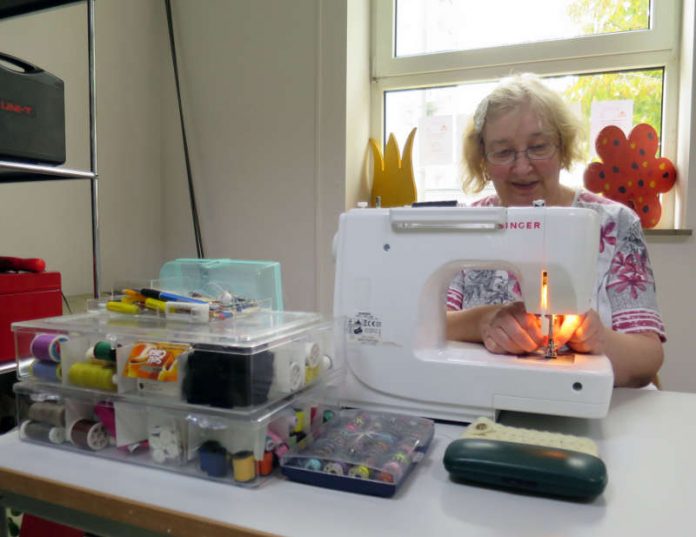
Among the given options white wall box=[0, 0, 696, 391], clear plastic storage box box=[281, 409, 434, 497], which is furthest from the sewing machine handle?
white wall box=[0, 0, 696, 391]

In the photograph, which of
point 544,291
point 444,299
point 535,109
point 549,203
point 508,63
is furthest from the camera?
point 508,63

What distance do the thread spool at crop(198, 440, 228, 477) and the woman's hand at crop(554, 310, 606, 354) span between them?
1.81 feet

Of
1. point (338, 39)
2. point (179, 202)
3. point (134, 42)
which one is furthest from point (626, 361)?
point (134, 42)

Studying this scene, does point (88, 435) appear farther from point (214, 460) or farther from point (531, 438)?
point (531, 438)

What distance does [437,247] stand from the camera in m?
0.85

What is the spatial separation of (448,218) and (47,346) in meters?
Answer: 0.60

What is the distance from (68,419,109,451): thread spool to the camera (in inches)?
27.5

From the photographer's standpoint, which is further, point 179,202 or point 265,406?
point 179,202

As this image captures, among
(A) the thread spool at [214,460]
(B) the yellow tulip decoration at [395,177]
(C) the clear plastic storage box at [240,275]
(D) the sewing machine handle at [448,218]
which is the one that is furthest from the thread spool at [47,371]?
(B) the yellow tulip decoration at [395,177]

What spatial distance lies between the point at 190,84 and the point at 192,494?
2.07 meters

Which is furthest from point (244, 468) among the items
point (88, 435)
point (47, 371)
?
point (47, 371)

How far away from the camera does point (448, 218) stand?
840 mm

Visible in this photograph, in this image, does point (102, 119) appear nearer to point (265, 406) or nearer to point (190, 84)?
point (190, 84)

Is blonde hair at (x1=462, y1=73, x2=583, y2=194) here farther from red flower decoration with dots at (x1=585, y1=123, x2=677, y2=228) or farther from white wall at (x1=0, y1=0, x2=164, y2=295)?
white wall at (x1=0, y1=0, x2=164, y2=295)
